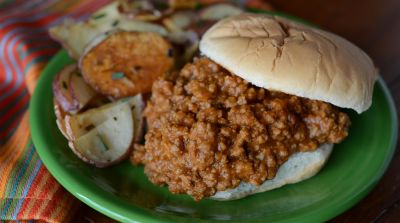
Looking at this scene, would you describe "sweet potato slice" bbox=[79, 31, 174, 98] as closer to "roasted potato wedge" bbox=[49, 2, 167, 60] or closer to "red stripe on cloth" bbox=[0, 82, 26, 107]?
"roasted potato wedge" bbox=[49, 2, 167, 60]

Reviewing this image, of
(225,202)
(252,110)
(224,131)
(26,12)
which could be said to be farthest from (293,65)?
(26,12)

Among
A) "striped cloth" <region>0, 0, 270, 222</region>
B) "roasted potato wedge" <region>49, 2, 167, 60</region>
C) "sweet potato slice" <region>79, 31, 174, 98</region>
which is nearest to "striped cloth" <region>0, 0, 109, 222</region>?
"striped cloth" <region>0, 0, 270, 222</region>

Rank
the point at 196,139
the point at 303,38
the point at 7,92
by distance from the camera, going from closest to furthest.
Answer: the point at 196,139, the point at 303,38, the point at 7,92

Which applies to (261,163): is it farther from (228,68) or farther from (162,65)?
(162,65)

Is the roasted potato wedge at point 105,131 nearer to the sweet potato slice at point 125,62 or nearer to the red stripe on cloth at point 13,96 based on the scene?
the sweet potato slice at point 125,62

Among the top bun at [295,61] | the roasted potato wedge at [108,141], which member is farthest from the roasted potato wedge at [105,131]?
the top bun at [295,61]

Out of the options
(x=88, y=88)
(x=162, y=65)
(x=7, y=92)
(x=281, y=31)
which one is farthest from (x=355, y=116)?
(x=7, y=92)
